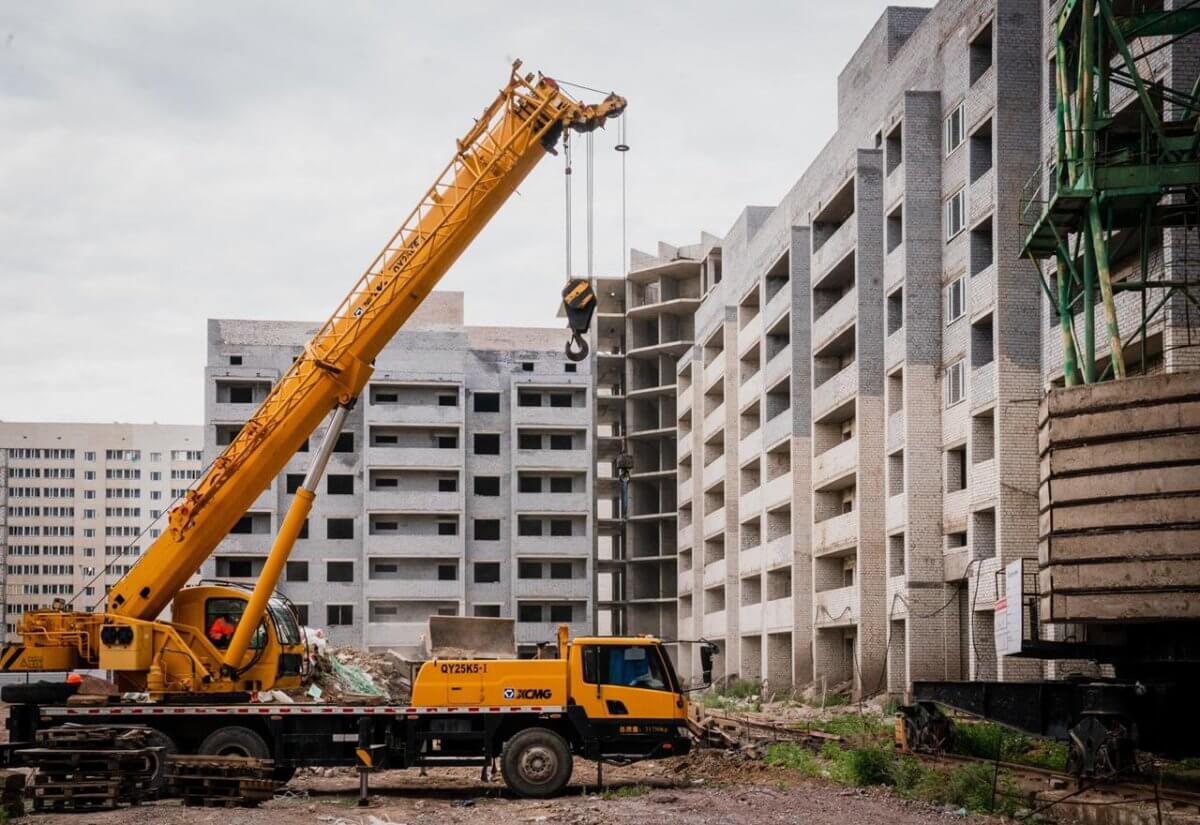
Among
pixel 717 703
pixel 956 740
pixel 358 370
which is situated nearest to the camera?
pixel 358 370

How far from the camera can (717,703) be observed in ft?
184

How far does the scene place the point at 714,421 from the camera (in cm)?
7562

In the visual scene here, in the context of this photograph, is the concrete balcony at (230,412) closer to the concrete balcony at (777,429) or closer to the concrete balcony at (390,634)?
the concrete balcony at (390,634)

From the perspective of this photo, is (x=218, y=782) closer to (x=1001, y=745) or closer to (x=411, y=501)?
(x=1001, y=745)

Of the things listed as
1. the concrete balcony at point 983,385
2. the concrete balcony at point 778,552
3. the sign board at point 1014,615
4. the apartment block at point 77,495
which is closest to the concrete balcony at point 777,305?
the concrete balcony at point 778,552

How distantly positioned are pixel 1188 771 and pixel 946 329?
21.4 metres

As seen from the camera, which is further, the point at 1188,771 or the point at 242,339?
the point at 242,339

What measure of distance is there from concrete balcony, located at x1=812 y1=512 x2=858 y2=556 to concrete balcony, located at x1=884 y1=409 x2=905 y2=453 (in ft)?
11.9

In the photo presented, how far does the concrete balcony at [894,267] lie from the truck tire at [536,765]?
2571 cm

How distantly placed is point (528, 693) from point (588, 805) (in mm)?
2482

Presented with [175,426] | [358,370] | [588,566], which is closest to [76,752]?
[358,370]

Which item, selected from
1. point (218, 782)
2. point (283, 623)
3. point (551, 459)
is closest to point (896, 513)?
point (283, 623)

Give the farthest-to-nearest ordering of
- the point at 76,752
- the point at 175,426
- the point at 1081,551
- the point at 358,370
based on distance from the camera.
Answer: the point at 175,426 → the point at 358,370 → the point at 76,752 → the point at 1081,551

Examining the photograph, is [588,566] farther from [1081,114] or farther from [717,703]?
[1081,114]
